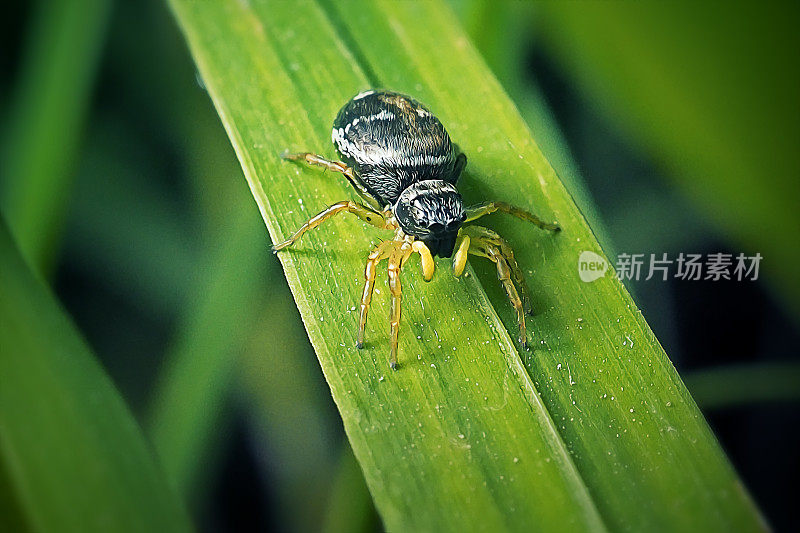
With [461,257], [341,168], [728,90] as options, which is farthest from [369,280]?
[728,90]

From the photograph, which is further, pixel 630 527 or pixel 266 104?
pixel 266 104

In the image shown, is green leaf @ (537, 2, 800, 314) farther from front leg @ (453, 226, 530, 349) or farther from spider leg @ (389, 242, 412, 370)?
spider leg @ (389, 242, 412, 370)

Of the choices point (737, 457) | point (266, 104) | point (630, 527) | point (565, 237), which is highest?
point (266, 104)

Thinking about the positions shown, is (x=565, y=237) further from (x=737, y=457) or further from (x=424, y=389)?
(x=737, y=457)

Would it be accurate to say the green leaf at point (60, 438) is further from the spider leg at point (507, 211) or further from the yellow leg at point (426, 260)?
the spider leg at point (507, 211)

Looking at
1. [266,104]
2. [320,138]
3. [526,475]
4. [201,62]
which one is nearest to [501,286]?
[526,475]

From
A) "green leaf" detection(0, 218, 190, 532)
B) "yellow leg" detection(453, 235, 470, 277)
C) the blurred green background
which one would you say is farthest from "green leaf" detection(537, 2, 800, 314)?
"green leaf" detection(0, 218, 190, 532)

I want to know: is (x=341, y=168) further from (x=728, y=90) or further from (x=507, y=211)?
(x=728, y=90)
